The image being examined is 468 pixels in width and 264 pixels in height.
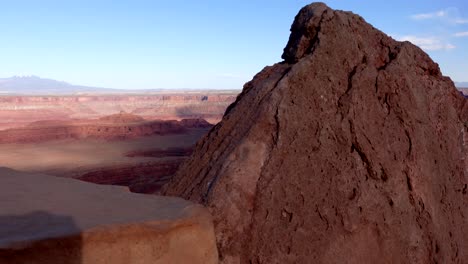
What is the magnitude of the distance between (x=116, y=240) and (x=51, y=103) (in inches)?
2420

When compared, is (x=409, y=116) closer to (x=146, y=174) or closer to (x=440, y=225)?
(x=440, y=225)

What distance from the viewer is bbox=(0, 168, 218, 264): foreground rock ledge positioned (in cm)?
298

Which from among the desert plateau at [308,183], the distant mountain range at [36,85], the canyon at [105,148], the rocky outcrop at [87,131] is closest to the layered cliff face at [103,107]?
the canyon at [105,148]

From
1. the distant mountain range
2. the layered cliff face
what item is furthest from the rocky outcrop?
the distant mountain range

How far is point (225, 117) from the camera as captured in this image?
5.00 m

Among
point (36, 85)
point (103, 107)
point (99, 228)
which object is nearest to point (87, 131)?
point (99, 228)

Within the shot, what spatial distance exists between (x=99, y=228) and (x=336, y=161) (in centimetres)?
207

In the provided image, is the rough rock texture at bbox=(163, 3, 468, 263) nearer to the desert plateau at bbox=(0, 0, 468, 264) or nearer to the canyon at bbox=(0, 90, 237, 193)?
the desert plateau at bbox=(0, 0, 468, 264)

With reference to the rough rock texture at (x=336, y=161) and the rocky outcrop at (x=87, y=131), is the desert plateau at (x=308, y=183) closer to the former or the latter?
the rough rock texture at (x=336, y=161)

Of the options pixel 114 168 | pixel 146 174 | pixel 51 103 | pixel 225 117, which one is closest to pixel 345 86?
pixel 225 117

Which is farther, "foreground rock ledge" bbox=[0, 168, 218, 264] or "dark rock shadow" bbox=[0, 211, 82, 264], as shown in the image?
"foreground rock ledge" bbox=[0, 168, 218, 264]

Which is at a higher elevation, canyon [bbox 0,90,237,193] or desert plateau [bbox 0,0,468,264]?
desert plateau [bbox 0,0,468,264]

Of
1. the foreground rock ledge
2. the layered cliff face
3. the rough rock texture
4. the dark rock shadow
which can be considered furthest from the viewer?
the layered cliff face

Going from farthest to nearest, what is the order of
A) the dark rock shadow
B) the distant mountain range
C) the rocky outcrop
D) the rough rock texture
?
the distant mountain range < the rocky outcrop < the rough rock texture < the dark rock shadow
